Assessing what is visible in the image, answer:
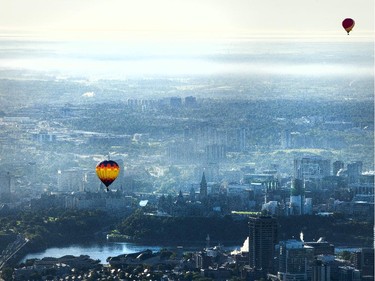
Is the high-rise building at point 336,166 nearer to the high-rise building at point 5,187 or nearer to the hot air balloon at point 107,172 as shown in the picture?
the high-rise building at point 5,187

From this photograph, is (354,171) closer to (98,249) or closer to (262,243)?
(98,249)

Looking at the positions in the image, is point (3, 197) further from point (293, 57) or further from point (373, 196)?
point (293, 57)

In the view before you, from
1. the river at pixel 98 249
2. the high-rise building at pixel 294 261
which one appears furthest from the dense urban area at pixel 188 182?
the river at pixel 98 249

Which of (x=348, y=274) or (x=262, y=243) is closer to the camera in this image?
(x=348, y=274)

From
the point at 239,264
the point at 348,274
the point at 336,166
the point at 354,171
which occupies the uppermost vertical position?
the point at 336,166

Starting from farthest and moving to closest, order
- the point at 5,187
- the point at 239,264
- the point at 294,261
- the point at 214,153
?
the point at 214,153 → the point at 5,187 → the point at 239,264 → the point at 294,261

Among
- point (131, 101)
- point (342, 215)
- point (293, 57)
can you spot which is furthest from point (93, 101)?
point (342, 215)

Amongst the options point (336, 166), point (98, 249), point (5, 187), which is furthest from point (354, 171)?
point (98, 249)

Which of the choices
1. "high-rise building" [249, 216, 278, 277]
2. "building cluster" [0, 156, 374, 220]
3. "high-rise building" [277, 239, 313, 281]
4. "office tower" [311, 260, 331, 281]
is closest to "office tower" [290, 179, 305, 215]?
"building cluster" [0, 156, 374, 220]
